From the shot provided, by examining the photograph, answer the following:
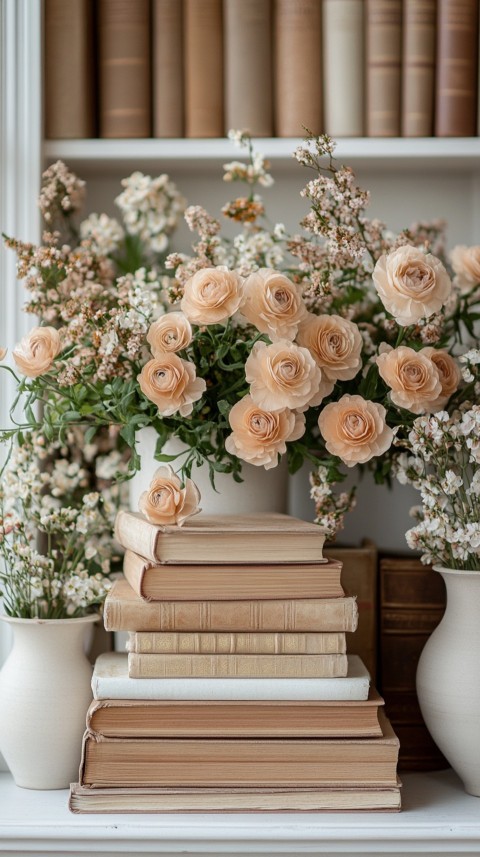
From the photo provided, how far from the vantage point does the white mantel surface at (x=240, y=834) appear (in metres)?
0.90

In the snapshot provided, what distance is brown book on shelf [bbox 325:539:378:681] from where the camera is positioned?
3.74ft

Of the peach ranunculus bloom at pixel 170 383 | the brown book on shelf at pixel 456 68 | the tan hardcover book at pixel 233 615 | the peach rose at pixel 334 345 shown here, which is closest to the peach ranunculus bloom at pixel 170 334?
the peach ranunculus bloom at pixel 170 383

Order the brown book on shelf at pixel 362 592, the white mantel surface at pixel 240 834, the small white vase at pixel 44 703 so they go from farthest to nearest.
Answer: the brown book on shelf at pixel 362 592 < the small white vase at pixel 44 703 < the white mantel surface at pixel 240 834

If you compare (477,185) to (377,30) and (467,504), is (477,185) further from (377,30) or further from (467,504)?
(467,504)

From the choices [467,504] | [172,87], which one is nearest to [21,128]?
[172,87]

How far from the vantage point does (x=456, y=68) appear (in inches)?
46.5

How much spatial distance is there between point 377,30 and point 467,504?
64 centimetres

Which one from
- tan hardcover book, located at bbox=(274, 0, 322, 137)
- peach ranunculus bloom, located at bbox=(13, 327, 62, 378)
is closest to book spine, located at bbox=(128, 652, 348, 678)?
peach ranunculus bloom, located at bbox=(13, 327, 62, 378)

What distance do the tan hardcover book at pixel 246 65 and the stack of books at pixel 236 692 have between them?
1.86ft

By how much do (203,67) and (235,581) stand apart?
0.69m

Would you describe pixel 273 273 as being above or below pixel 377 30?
below

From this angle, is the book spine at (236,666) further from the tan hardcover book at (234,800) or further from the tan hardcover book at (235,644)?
the tan hardcover book at (234,800)

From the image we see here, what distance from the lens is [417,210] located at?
133 cm

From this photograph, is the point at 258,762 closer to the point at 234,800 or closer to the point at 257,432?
the point at 234,800
